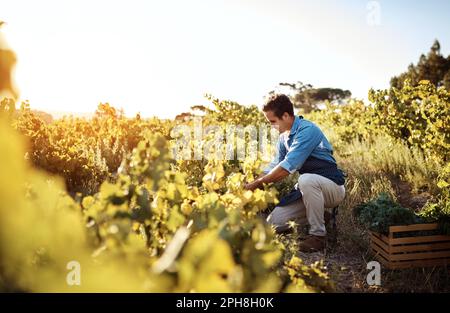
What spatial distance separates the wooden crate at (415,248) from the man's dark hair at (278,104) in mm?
1418

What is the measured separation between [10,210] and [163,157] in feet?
2.50

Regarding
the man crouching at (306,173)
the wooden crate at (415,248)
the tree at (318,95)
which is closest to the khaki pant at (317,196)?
the man crouching at (306,173)

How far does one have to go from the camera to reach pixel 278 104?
3.63m

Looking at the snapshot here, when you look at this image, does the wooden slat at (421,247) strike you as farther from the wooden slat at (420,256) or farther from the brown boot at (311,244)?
the brown boot at (311,244)

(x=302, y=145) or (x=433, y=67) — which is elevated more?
(x=433, y=67)

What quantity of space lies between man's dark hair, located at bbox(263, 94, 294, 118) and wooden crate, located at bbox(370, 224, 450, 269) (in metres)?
1.42

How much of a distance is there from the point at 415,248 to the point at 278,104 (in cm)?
171

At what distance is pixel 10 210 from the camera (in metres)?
0.99

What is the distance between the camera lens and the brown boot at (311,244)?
3.37 metres

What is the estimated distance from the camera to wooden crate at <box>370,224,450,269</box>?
301cm

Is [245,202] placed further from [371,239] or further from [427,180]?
[427,180]

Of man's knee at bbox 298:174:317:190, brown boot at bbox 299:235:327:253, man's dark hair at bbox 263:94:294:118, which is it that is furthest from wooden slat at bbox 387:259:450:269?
man's dark hair at bbox 263:94:294:118

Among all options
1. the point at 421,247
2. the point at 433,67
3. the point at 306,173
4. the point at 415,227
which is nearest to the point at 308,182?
the point at 306,173

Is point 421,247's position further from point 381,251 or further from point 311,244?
point 311,244
